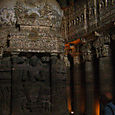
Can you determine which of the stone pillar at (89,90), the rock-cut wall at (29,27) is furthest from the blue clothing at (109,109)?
the stone pillar at (89,90)

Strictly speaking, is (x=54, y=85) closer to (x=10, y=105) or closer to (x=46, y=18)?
(x=10, y=105)

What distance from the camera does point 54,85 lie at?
9.25m

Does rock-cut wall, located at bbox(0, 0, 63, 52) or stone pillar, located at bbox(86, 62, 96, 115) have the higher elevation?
rock-cut wall, located at bbox(0, 0, 63, 52)

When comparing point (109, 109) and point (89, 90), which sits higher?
point (109, 109)

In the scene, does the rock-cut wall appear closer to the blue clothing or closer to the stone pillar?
the stone pillar

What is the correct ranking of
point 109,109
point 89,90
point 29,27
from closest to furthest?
point 109,109 < point 29,27 < point 89,90

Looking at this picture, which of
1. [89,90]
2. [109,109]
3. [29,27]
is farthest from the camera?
[89,90]

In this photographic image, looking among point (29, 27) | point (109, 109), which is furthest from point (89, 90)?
point (109, 109)

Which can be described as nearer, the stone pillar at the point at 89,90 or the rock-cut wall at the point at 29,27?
the rock-cut wall at the point at 29,27

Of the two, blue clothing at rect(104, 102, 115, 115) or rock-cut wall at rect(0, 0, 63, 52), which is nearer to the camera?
blue clothing at rect(104, 102, 115, 115)

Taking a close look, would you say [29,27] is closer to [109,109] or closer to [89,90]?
[89,90]

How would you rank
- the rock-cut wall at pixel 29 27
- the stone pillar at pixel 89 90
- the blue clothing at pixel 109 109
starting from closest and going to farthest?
the blue clothing at pixel 109 109 → the rock-cut wall at pixel 29 27 → the stone pillar at pixel 89 90

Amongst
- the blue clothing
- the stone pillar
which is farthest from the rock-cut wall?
the blue clothing

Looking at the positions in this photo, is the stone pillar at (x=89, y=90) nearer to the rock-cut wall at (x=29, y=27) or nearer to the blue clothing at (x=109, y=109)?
the rock-cut wall at (x=29, y=27)
